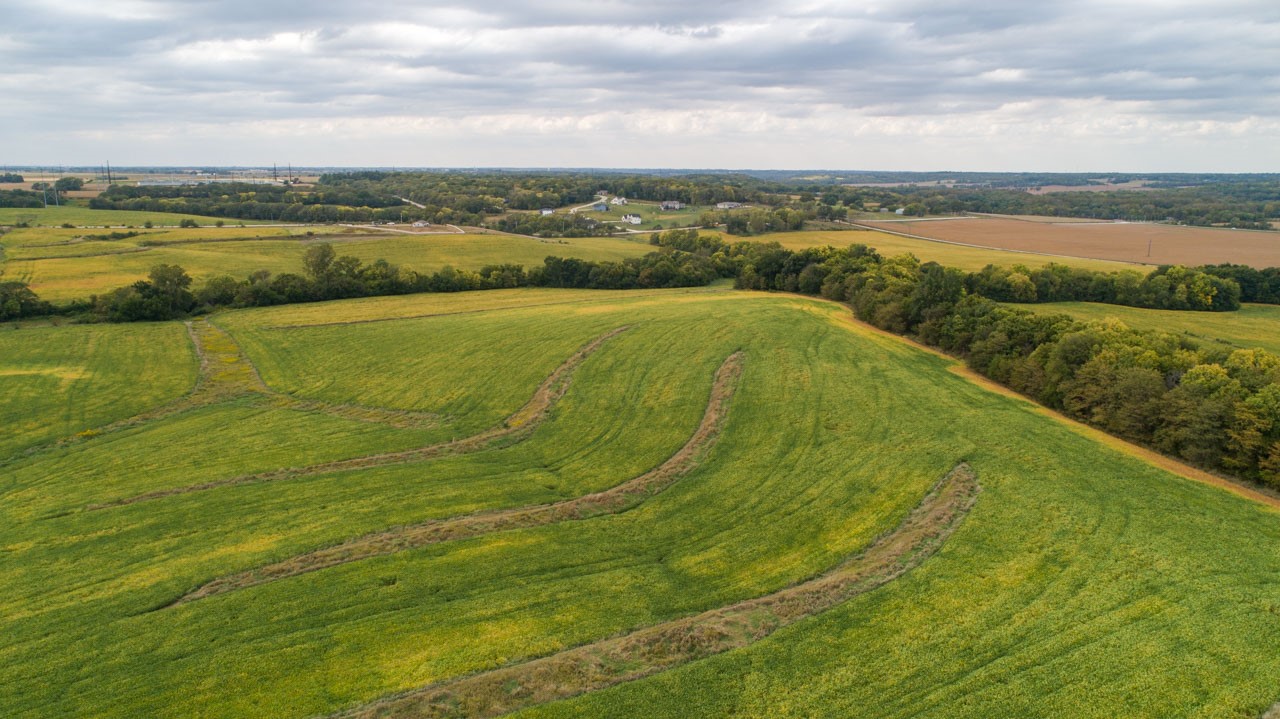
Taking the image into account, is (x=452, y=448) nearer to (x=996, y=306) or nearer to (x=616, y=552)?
(x=616, y=552)

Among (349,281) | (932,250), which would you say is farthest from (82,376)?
(932,250)

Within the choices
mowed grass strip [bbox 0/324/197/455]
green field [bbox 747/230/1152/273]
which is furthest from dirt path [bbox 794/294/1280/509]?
mowed grass strip [bbox 0/324/197/455]

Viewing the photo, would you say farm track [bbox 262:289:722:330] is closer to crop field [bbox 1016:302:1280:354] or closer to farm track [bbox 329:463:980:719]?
crop field [bbox 1016:302:1280:354]

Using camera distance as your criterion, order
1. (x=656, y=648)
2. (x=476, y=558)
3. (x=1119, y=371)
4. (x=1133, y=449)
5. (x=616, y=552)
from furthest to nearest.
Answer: (x=1119, y=371) → (x=1133, y=449) → (x=616, y=552) → (x=476, y=558) → (x=656, y=648)

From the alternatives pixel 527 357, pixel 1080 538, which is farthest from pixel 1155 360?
pixel 527 357

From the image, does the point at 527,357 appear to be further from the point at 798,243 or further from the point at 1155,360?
the point at 798,243
